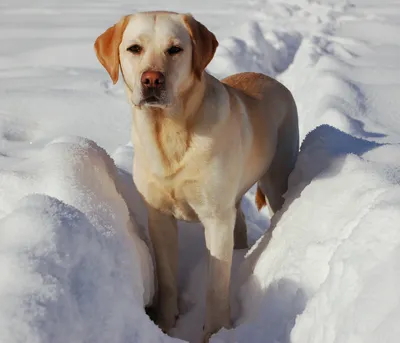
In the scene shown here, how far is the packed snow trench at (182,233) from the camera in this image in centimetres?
140

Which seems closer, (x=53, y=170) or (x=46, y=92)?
(x=53, y=170)

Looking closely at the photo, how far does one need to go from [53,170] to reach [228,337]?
2.98 ft

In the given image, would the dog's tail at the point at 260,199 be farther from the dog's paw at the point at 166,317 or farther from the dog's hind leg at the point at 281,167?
the dog's paw at the point at 166,317

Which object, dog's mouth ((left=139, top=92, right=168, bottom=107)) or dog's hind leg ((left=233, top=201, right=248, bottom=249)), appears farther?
dog's hind leg ((left=233, top=201, right=248, bottom=249))

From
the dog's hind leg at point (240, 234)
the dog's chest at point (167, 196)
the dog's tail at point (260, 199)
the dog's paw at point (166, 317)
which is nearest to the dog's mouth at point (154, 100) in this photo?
the dog's chest at point (167, 196)

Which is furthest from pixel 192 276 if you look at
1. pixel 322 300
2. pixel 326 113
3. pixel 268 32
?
pixel 268 32

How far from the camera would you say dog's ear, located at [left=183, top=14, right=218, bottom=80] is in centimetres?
204

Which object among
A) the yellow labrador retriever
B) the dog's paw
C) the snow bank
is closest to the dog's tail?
the yellow labrador retriever

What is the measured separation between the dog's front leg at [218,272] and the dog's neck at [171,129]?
0.27m

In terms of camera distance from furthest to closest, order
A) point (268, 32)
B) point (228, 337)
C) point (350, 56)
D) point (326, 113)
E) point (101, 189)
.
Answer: point (268, 32), point (350, 56), point (326, 113), point (101, 189), point (228, 337)

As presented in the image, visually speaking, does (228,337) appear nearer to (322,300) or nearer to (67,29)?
(322,300)

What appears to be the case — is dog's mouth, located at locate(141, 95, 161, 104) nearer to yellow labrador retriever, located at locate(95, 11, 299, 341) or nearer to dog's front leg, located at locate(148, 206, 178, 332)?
yellow labrador retriever, located at locate(95, 11, 299, 341)

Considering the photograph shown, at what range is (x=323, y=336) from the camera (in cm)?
158

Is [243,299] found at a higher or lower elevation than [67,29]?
higher
